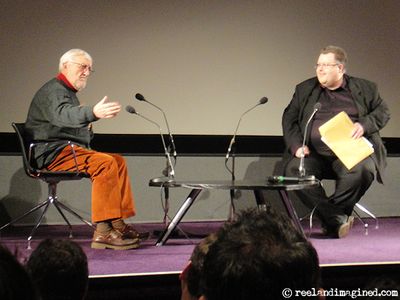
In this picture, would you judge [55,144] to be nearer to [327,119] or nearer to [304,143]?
[304,143]

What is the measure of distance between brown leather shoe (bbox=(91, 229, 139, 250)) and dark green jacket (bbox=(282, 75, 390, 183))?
1.26 meters

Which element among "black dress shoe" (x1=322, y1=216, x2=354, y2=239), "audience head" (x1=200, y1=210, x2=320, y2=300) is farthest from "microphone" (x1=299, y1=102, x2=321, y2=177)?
"audience head" (x1=200, y1=210, x2=320, y2=300)

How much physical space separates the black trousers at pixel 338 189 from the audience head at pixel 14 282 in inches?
129

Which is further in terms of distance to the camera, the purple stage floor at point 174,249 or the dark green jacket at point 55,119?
the dark green jacket at point 55,119

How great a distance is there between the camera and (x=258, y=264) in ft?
3.21

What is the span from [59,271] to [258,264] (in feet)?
1.85

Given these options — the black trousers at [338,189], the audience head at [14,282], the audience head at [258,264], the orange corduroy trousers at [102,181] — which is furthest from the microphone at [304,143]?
the audience head at [14,282]

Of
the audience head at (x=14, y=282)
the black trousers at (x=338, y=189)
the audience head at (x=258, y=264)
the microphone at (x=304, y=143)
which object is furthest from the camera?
the black trousers at (x=338, y=189)

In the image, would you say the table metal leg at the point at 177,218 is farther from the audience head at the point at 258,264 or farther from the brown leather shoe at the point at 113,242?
the audience head at the point at 258,264

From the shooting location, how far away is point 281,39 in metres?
4.88

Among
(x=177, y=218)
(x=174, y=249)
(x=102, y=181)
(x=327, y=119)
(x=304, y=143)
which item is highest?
(x=327, y=119)

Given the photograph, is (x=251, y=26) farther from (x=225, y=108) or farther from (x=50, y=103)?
(x=50, y=103)

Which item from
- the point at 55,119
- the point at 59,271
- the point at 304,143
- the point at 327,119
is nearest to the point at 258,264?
the point at 59,271

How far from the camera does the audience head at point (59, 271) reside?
53.4 inches
